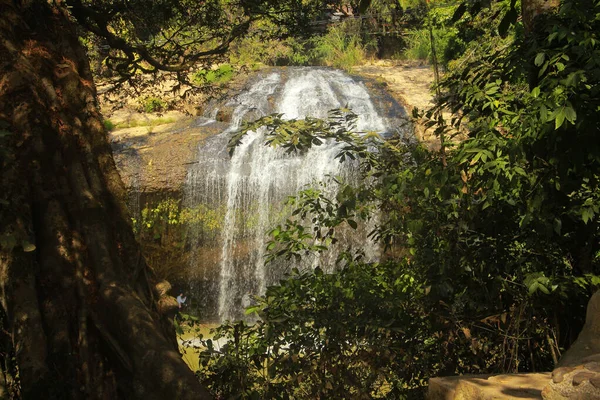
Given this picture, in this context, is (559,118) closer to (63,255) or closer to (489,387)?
(489,387)

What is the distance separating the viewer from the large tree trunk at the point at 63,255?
3865mm

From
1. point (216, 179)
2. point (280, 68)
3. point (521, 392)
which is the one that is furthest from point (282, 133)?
point (280, 68)

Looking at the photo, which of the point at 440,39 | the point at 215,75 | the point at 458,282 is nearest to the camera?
the point at 458,282

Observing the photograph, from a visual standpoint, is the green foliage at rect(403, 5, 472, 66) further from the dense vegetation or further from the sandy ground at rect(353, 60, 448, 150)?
the dense vegetation

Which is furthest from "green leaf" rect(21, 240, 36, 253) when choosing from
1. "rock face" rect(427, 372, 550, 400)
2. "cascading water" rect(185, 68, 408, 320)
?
"cascading water" rect(185, 68, 408, 320)

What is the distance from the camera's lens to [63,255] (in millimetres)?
4172

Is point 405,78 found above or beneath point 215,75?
beneath

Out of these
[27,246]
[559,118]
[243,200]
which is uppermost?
→ [559,118]

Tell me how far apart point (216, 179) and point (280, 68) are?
6944mm

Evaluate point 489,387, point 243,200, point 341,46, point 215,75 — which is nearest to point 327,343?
point 489,387

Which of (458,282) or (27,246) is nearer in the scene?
(27,246)

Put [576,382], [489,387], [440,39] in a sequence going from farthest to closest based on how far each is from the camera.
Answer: [440,39] < [489,387] < [576,382]

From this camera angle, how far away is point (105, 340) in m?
4.06

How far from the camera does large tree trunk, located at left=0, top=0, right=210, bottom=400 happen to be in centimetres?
387
